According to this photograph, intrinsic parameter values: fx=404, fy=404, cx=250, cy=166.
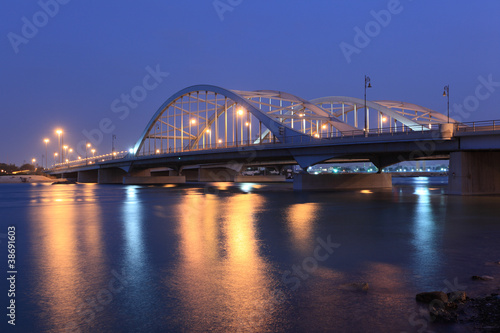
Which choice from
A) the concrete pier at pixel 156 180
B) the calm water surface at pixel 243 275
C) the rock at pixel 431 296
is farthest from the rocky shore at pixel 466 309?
the concrete pier at pixel 156 180

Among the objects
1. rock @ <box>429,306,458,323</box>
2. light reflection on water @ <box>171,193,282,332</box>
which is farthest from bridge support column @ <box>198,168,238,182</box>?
rock @ <box>429,306,458,323</box>

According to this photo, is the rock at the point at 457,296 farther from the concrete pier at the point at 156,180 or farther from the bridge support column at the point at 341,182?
the concrete pier at the point at 156,180

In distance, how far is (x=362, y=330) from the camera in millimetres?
5691

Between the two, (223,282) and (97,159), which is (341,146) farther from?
(97,159)

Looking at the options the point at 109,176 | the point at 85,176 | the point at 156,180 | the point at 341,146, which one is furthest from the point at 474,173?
the point at 85,176

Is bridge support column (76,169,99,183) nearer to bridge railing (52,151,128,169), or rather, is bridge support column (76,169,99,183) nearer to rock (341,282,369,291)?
bridge railing (52,151,128,169)

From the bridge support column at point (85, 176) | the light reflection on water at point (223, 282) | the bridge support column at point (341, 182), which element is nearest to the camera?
A: the light reflection on water at point (223, 282)

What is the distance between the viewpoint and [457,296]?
674 centimetres

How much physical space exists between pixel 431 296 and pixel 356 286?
4.43ft

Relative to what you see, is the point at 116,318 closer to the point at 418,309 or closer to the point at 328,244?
the point at 418,309

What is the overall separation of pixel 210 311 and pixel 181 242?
21.5ft

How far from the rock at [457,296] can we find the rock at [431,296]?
0.13 metres

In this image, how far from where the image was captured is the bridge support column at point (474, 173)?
34844 mm

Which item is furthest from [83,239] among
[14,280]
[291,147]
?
[291,147]
